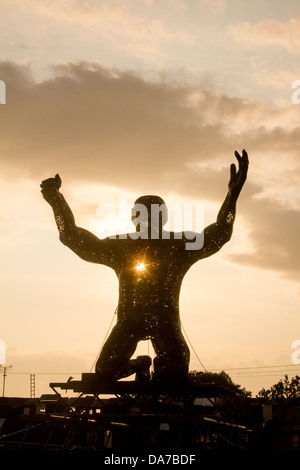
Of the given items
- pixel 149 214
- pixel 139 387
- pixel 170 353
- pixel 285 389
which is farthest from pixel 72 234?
pixel 285 389

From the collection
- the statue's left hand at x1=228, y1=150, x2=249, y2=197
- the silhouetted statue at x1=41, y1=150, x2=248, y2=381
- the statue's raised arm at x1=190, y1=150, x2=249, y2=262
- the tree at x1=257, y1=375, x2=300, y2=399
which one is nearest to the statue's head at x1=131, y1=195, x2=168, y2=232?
the silhouetted statue at x1=41, y1=150, x2=248, y2=381

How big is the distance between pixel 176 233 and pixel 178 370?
2.12 metres

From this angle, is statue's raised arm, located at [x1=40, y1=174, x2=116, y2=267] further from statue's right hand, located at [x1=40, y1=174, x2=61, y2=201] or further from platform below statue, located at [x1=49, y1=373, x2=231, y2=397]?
platform below statue, located at [x1=49, y1=373, x2=231, y2=397]

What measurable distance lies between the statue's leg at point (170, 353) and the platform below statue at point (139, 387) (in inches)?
11.3

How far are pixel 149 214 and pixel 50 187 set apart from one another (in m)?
1.58

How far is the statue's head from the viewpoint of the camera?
1118 centimetres

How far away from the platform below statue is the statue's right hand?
2709mm

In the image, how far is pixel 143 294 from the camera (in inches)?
429

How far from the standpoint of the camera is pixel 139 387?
33.2 feet

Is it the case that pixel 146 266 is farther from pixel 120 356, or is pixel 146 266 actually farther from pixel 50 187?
pixel 50 187

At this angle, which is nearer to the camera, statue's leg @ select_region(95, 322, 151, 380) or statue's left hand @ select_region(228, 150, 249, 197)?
statue's leg @ select_region(95, 322, 151, 380)

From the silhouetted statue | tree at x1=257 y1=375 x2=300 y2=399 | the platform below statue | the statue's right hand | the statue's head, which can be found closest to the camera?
the platform below statue
